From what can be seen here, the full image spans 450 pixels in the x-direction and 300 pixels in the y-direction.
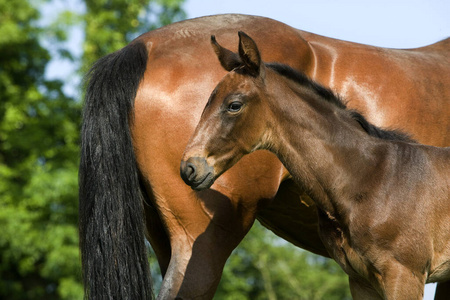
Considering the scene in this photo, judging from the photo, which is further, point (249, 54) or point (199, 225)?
point (199, 225)

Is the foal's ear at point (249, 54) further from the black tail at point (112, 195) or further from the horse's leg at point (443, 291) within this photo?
the horse's leg at point (443, 291)

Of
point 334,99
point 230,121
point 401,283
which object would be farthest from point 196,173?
point 401,283

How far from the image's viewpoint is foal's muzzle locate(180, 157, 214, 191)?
3.55 meters

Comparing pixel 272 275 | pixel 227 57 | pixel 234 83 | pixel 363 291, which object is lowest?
pixel 272 275

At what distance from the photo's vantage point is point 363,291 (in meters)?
4.02

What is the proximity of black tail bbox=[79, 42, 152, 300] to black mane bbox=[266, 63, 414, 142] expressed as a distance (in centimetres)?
90

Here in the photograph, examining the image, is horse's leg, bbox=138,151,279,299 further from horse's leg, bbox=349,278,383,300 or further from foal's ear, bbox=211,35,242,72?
horse's leg, bbox=349,278,383,300

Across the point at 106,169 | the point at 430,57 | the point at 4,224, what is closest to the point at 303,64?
the point at 430,57

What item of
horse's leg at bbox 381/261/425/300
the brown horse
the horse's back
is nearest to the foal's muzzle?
the brown horse

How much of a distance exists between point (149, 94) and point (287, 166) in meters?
0.97

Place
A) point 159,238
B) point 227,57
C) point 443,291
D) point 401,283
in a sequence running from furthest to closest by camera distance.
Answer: point 443,291 → point 159,238 → point 227,57 → point 401,283

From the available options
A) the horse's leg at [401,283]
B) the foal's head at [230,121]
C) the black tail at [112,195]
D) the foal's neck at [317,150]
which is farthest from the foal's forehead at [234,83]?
the horse's leg at [401,283]

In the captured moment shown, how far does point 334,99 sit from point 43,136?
16250mm

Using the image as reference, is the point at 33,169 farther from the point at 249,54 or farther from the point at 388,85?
the point at 249,54
